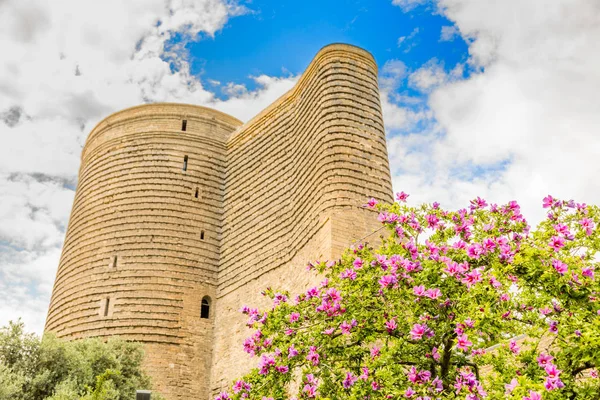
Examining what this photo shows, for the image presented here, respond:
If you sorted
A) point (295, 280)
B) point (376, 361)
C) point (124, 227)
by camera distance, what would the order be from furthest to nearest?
point (124, 227) → point (295, 280) → point (376, 361)

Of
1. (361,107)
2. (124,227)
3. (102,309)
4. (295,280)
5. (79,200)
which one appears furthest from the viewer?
(79,200)

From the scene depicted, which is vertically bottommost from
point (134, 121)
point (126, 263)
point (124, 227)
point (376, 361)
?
point (376, 361)

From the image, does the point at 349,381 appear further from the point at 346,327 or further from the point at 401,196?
the point at 401,196

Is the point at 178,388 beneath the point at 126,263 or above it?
beneath

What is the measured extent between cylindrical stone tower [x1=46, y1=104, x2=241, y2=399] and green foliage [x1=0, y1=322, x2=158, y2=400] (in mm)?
2903

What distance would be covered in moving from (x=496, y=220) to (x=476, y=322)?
6.79 feet

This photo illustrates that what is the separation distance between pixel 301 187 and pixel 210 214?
197 inches

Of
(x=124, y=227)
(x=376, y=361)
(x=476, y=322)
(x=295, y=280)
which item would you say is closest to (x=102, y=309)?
(x=124, y=227)

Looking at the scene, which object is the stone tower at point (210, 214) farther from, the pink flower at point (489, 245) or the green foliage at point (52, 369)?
the pink flower at point (489, 245)

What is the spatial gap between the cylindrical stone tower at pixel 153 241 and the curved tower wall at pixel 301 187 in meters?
0.78

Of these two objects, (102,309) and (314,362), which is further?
(102,309)

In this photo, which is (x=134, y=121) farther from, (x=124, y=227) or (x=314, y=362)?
(x=314, y=362)

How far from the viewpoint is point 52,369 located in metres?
13.2

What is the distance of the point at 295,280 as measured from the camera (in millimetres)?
14953
